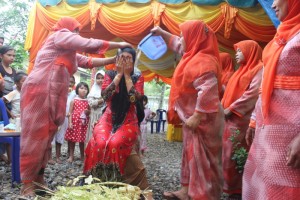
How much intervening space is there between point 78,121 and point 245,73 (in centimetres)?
297

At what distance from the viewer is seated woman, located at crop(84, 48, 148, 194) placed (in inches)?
109

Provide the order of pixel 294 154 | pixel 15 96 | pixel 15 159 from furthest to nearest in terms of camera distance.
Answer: pixel 15 96, pixel 15 159, pixel 294 154

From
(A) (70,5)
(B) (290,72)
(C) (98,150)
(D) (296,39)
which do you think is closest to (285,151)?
(B) (290,72)

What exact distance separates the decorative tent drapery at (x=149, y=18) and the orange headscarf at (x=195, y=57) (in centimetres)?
290

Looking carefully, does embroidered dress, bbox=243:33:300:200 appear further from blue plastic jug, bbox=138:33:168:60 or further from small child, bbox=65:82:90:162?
small child, bbox=65:82:90:162

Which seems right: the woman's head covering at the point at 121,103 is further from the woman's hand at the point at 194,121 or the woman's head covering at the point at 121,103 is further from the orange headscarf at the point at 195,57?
the woman's hand at the point at 194,121

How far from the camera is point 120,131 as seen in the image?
9.38 feet

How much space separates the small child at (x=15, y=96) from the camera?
14.7ft

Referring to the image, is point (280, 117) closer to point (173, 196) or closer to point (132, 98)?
→ point (132, 98)

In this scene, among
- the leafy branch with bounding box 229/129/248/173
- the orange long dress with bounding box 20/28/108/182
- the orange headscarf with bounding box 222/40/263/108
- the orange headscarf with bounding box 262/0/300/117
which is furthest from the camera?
the orange headscarf with bounding box 222/40/263/108

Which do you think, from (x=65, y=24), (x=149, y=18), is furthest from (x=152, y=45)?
(x=149, y=18)

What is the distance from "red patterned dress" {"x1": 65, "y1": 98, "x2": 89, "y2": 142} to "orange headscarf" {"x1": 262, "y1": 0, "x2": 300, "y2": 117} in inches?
156

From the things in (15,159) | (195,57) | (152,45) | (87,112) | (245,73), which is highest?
(152,45)

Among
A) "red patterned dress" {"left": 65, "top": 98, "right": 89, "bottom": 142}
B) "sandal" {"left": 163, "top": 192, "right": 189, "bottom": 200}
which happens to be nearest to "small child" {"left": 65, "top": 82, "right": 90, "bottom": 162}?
"red patterned dress" {"left": 65, "top": 98, "right": 89, "bottom": 142}
